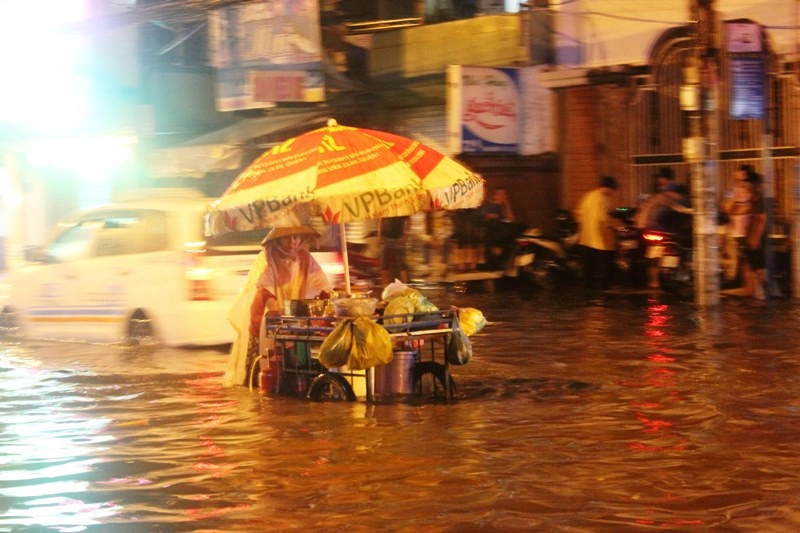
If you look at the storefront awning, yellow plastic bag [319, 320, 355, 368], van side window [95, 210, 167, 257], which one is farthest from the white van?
the storefront awning

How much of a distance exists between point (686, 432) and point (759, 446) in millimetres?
556

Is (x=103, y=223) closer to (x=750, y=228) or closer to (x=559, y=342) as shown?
(x=559, y=342)

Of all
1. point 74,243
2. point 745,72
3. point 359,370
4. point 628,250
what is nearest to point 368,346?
point 359,370

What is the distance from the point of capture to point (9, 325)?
47.5 feet

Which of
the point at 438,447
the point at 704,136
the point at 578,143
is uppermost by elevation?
the point at 578,143

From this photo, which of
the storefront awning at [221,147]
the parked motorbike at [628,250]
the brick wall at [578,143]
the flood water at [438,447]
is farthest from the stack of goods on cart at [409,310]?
the storefront awning at [221,147]

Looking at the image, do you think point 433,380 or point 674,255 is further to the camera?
point 674,255

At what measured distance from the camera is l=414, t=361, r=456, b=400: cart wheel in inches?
377

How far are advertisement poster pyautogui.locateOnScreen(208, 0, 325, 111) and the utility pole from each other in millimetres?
8496

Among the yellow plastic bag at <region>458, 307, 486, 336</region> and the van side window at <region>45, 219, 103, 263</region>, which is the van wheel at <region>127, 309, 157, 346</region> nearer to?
the van side window at <region>45, 219, 103, 263</region>

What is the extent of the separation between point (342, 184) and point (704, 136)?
7849mm

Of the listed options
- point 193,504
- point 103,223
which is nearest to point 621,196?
point 103,223

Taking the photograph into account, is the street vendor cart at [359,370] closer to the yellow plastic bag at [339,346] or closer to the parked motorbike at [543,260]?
the yellow plastic bag at [339,346]

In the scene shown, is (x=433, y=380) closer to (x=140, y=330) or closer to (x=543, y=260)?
(x=140, y=330)
